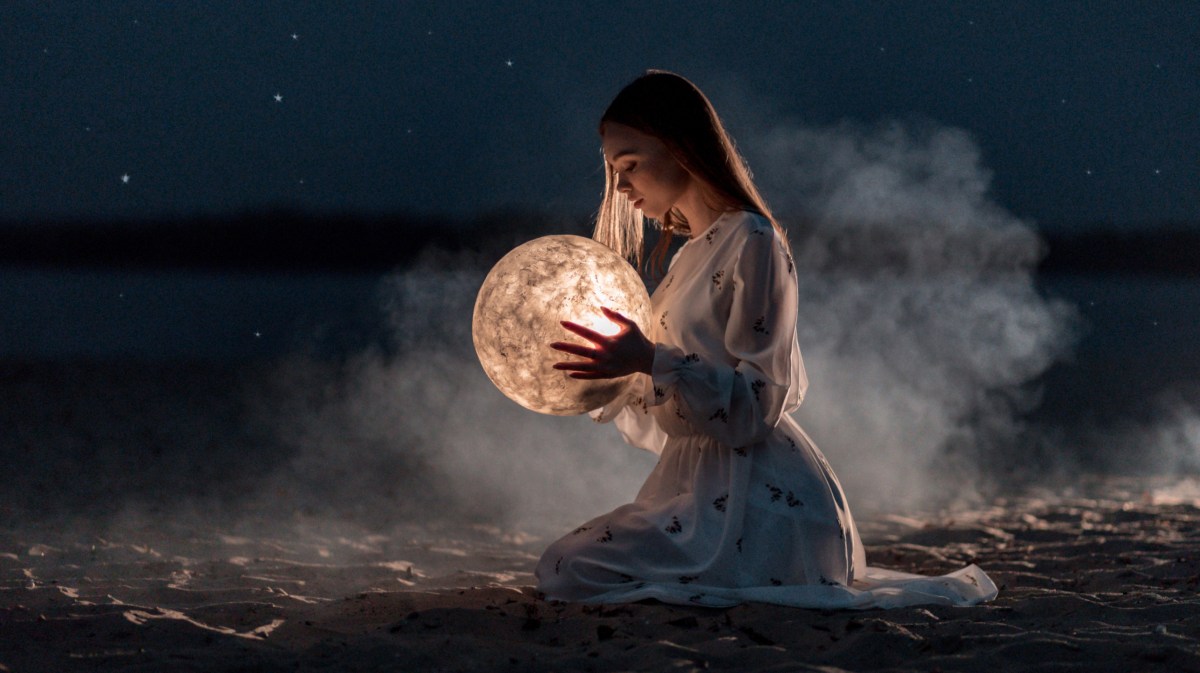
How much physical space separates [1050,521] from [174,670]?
17.7 feet

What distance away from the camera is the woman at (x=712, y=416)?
3365 mm

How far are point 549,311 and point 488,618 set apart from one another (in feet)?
3.44

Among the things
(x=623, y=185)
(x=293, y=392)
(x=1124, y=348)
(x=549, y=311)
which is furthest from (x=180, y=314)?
(x=1124, y=348)

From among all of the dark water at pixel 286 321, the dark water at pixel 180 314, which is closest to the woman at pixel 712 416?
the dark water at pixel 286 321

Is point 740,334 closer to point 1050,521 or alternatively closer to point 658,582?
point 658,582

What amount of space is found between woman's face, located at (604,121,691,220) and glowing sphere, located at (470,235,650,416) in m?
0.33

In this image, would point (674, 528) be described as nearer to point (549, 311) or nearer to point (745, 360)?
point (745, 360)

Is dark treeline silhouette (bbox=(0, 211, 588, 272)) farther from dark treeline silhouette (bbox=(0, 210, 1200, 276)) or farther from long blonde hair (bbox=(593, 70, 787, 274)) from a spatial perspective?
long blonde hair (bbox=(593, 70, 787, 274))

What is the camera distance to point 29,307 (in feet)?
54.4

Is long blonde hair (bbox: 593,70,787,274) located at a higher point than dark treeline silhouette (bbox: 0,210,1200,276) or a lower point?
lower

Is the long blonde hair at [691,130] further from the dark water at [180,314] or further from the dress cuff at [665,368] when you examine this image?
the dark water at [180,314]

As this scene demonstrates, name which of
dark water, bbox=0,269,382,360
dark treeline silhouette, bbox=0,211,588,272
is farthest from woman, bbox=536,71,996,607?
dark treeline silhouette, bbox=0,211,588,272

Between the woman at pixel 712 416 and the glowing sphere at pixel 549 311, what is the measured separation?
83 mm

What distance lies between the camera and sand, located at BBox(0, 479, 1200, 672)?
9.43 ft
